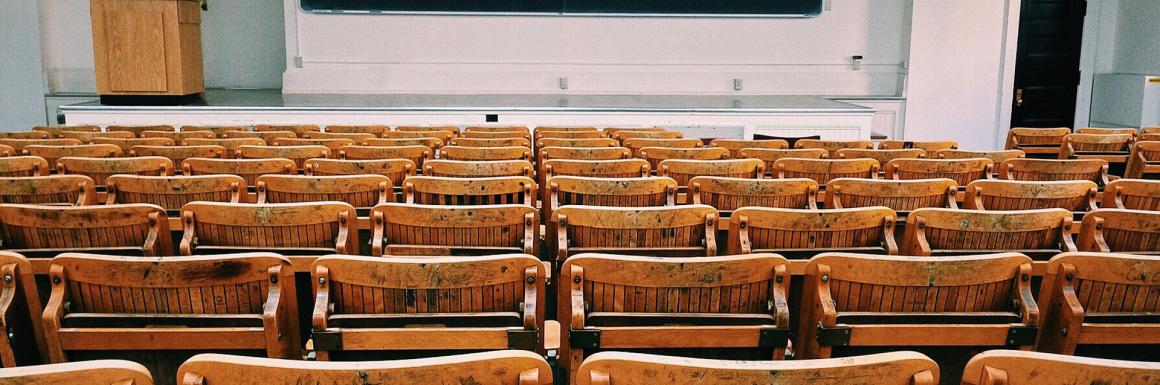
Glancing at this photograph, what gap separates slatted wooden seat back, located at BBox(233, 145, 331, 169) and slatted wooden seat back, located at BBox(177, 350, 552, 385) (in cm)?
347

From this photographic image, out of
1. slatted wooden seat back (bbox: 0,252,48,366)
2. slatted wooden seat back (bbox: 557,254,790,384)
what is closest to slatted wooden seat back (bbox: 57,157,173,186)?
slatted wooden seat back (bbox: 0,252,48,366)

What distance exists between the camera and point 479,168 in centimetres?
416

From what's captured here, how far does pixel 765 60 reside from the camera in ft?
33.5

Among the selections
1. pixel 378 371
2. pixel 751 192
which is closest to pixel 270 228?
pixel 378 371

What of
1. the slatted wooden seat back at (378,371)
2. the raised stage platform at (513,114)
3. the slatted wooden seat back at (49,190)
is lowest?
the slatted wooden seat back at (378,371)

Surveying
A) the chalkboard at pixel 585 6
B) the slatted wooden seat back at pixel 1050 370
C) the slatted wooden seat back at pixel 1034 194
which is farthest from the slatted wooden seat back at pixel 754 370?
the chalkboard at pixel 585 6

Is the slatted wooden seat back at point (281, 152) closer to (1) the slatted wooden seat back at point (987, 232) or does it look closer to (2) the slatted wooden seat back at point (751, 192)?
(2) the slatted wooden seat back at point (751, 192)

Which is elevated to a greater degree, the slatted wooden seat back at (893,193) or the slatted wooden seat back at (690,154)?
the slatted wooden seat back at (690,154)

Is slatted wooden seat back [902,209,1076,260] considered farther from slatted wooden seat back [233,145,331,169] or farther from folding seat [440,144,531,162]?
slatted wooden seat back [233,145,331,169]

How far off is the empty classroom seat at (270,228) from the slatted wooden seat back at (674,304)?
1.02m

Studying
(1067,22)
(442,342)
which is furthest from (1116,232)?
(1067,22)

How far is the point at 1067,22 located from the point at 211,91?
1043 centimetres

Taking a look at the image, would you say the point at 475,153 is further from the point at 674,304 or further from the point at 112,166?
the point at 674,304

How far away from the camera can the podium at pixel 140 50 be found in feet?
27.4
